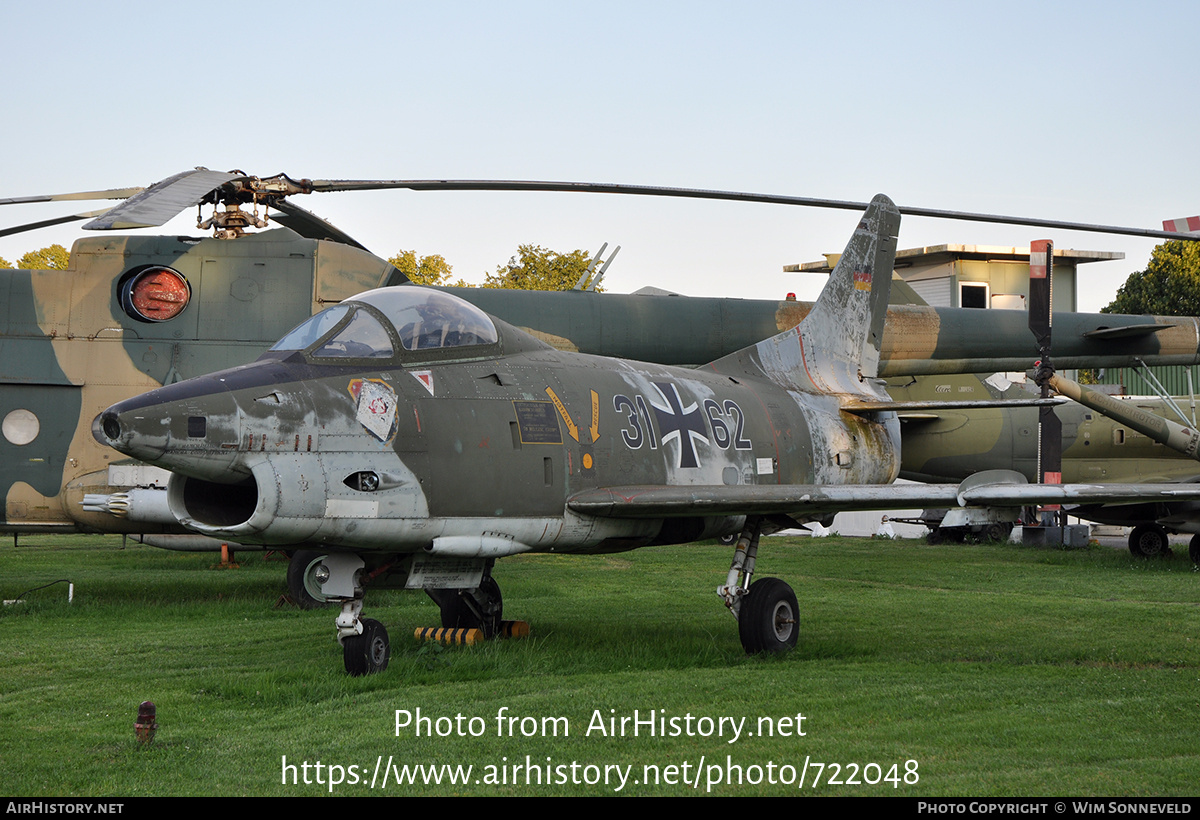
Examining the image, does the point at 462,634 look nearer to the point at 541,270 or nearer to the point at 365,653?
the point at 365,653

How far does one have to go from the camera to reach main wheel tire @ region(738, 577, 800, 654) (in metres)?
9.42

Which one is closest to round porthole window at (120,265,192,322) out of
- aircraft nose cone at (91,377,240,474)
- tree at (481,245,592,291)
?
aircraft nose cone at (91,377,240,474)

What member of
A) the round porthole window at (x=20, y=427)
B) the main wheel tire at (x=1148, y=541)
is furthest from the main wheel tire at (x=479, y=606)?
the main wheel tire at (x=1148, y=541)

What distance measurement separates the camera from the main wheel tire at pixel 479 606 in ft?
33.4

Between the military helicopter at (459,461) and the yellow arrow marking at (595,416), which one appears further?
the yellow arrow marking at (595,416)

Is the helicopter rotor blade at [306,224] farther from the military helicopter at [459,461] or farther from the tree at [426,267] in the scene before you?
the tree at [426,267]

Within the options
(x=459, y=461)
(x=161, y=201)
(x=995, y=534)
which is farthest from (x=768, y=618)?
(x=995, y=534)

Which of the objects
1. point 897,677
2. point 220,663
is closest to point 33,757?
point 220,663

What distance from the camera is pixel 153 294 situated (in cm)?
1279

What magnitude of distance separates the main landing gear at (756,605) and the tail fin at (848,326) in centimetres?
300

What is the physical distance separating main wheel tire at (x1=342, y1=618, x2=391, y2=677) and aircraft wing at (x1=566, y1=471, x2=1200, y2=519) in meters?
1.88

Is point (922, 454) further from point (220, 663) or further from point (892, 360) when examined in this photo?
point (220, 663)

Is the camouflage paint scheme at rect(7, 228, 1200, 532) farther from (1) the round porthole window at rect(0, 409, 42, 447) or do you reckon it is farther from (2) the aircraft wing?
(2) the aircraft wing

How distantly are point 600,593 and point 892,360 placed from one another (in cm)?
562
